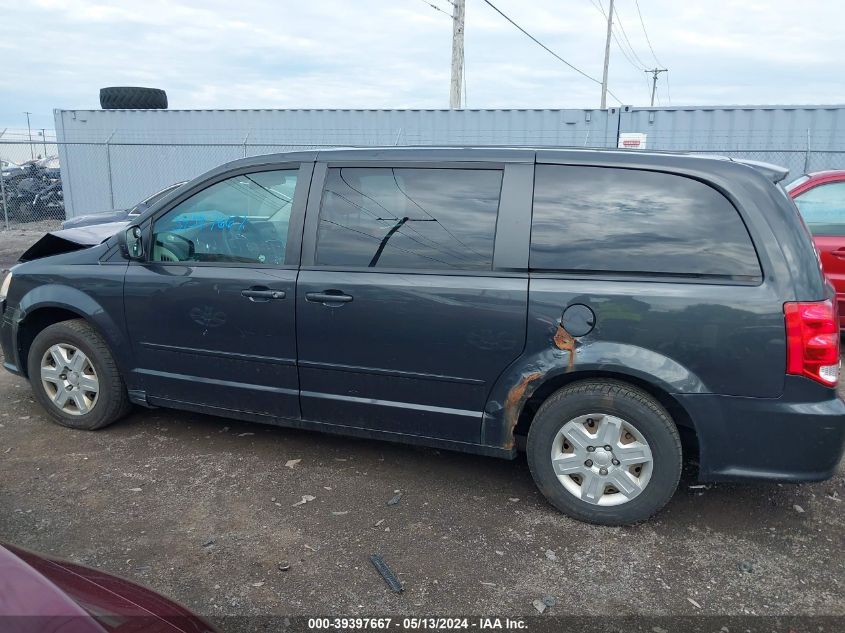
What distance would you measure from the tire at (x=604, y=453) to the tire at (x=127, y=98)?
1797cm

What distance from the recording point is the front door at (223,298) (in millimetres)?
3680

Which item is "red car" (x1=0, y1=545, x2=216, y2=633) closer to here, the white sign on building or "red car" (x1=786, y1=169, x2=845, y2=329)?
"red car" (x1=786, y1=169, x2=845, y2=329)

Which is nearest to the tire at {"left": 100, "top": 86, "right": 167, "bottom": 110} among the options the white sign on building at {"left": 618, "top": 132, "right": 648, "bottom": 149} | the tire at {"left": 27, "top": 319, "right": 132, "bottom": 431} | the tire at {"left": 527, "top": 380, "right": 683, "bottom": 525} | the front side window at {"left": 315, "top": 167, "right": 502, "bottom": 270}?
the white sign on building at {"left": 618, "top": 132, "right": 648, "bottom": 149}

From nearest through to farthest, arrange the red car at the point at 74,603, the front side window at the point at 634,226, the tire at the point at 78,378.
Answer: the red car at the point at 74,603 → the front side window at the point at 634,226 → the tire at the point at 78,378

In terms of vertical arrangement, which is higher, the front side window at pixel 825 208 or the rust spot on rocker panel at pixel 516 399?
the front side window at pixel 825 208

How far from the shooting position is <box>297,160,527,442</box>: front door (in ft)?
10.8

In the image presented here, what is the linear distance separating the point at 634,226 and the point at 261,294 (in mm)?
1939

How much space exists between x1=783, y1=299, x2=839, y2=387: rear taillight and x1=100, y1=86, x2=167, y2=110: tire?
1853 centimetres

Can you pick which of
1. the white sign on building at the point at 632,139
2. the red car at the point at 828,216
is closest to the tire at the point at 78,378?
the red car at the point at 828,216

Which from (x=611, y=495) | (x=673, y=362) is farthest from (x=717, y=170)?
(x=611, y=495)

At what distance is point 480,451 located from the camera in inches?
A: 137

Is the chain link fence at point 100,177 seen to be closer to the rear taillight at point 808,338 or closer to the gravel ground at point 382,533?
the gravel ground at point 382,533

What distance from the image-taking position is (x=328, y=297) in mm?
3516

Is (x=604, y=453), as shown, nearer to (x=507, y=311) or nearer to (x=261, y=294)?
(x=507, y=311)
